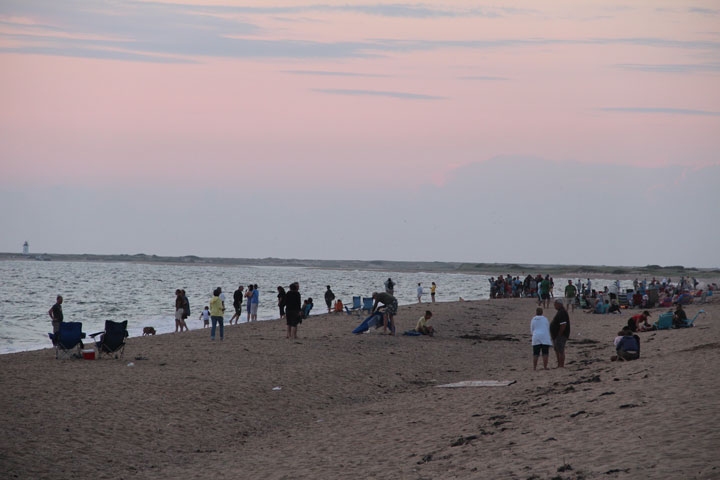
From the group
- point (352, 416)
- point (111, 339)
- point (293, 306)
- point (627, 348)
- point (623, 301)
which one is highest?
point (293, 306)

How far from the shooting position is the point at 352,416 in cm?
1270

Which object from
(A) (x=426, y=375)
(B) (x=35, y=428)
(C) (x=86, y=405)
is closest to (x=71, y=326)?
(C) (x=86, y=405)

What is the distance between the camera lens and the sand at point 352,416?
8375 mm

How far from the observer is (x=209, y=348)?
19.3 m

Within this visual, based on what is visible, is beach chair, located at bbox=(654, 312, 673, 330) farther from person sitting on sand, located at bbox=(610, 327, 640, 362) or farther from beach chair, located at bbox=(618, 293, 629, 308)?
beach chair, located at bbox=(618, 293, 629, 308)

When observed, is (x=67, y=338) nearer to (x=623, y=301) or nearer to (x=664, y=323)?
(x=664, y=323)

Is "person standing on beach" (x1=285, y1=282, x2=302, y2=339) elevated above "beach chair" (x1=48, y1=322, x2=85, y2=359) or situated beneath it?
elevated above

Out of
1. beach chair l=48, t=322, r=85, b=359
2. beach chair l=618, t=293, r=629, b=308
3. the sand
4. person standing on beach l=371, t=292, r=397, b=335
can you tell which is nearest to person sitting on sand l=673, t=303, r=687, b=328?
the sand

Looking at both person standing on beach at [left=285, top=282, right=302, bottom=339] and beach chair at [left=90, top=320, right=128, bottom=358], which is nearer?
beach chair at [left=90, top=320, right=128, bottom=358]

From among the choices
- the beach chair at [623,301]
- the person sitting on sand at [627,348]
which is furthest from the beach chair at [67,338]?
the beach chair at [623,301]

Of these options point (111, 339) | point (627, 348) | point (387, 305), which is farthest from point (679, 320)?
point (111, 339)

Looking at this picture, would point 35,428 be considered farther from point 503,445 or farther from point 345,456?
point 503,445

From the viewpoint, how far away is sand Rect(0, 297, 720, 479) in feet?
27.5

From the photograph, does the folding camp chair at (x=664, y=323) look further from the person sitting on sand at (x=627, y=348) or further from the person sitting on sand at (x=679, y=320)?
the person sitting on sand at (x=627, y=348)
